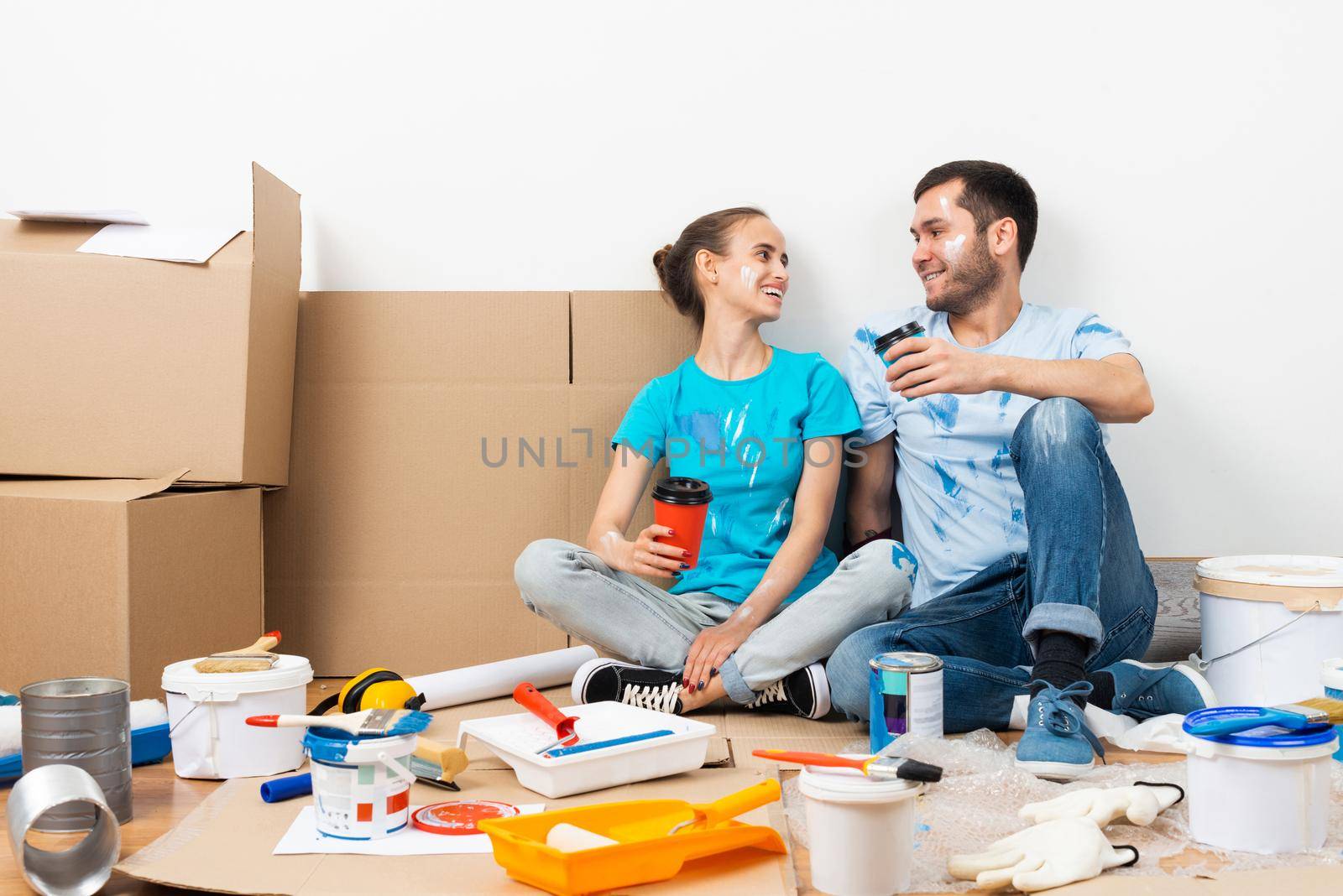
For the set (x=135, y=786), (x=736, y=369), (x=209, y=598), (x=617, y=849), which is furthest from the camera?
(x=736, y=369)

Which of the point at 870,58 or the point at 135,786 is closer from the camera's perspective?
the point at 135,786

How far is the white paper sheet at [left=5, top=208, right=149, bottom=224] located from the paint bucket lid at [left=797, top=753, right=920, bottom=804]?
5.59 ft

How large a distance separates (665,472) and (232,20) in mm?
1318

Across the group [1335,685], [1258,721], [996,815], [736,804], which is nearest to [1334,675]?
[1335,685]

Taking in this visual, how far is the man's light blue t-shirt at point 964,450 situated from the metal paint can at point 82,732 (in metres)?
1.35

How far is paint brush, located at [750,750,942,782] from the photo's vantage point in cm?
110

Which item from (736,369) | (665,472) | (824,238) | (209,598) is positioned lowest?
(209,598)

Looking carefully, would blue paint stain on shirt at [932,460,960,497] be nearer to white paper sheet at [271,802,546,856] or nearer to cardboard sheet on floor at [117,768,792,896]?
cardboard sheet on floor at [117,768,792,896]

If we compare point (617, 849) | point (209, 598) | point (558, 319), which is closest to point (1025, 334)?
point (558, 319)

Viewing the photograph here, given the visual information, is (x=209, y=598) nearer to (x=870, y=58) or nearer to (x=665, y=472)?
(x=665, y=472)

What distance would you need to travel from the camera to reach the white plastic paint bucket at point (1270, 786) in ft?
3.91

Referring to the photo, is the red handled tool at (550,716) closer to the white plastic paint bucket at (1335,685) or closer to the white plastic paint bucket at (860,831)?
the white plastic paint bucket at (860,831)

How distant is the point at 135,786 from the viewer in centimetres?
153

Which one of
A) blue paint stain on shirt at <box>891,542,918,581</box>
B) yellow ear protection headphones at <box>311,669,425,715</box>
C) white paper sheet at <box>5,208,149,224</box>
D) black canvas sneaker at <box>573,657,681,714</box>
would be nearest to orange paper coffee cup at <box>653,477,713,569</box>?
black canvas sneaker at <box>573,657,681,714</box>
